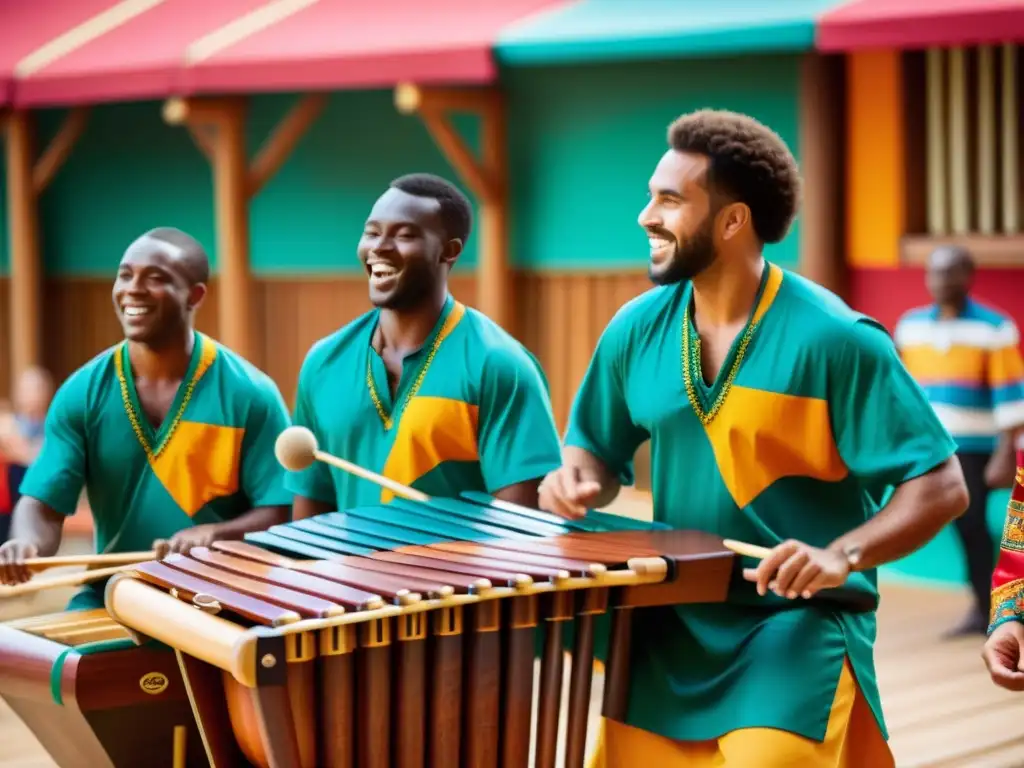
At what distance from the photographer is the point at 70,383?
482cm

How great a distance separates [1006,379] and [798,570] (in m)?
4.79

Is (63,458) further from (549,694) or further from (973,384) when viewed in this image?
(973,384)

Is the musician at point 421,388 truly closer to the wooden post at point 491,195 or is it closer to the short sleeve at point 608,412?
the short sleeve at point 608,412

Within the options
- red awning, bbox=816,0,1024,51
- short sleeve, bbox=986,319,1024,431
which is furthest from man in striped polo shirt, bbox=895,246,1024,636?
red awning, bbox=816,0,1024,51

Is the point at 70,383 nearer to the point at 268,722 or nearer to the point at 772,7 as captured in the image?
the point at 268,722

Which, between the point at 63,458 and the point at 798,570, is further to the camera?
the point at 63,458

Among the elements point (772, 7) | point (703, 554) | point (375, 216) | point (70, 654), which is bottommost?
point (70, 654)

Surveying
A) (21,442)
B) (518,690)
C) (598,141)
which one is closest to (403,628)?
(518,690)

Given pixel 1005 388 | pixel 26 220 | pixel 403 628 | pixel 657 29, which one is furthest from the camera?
pixel 26 220

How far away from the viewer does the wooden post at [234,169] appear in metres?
10.7

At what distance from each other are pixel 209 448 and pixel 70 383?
1.44 ft

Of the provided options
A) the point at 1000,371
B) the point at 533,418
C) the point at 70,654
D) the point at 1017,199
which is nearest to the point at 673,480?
the point at 533,418

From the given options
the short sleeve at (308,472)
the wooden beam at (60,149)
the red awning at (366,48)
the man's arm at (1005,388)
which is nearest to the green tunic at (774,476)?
the short sleeve at (308,472)

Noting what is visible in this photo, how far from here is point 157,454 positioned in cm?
473
